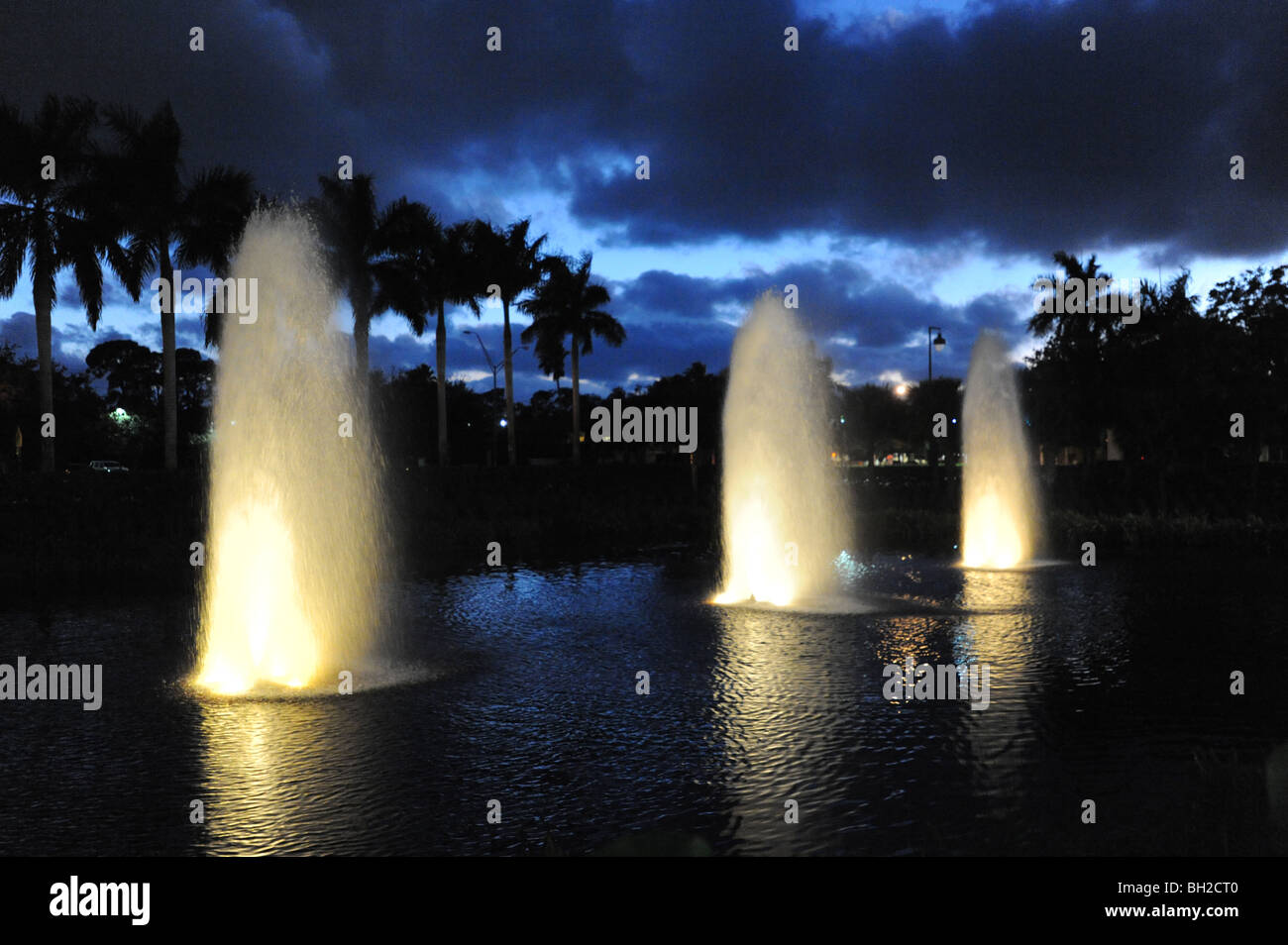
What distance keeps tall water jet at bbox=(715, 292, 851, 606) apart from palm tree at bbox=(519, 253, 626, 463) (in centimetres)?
3386

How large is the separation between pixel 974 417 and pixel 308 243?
2023 centimetres

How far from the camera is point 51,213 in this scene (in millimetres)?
30688

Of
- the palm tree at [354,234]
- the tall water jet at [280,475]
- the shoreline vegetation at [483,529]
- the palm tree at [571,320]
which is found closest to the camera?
the tall water jet at [280,475]

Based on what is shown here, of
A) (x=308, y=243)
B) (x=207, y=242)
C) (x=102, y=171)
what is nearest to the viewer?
(x=308, y=243)

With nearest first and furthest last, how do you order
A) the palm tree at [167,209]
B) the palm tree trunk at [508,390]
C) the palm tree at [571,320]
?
1. the palm tree at [167,209]
2. the palm tree trunk at [508,390]
3. the palm tree at [571,320]

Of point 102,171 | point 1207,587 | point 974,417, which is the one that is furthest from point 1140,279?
point 102,171

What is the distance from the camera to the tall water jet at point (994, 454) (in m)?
26.9

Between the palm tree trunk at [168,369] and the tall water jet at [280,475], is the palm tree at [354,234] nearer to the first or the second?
the palm tree trunk at [168,369]

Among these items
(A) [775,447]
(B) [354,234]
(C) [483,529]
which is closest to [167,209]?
(B) [354,234]

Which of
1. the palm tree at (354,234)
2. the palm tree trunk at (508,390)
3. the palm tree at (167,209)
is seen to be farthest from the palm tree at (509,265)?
the palm tree at (167,209)

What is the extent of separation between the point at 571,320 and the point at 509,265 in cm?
750

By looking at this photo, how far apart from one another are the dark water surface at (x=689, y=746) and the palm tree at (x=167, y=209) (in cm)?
2021
